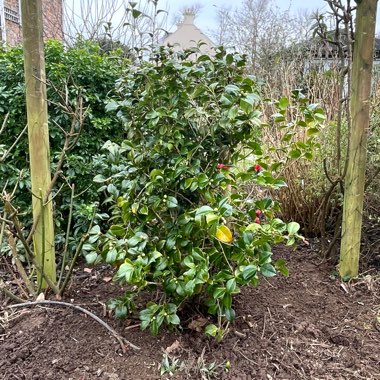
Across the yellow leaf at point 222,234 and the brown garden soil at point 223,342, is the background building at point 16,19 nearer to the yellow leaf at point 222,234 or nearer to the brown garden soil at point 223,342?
the brown garden soil at point 223,342

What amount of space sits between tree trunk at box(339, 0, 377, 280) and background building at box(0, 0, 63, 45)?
23.7 feet

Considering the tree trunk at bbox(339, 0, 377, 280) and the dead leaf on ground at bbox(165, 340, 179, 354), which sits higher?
the tree trunk at bbox(339, 0, 377, 280)

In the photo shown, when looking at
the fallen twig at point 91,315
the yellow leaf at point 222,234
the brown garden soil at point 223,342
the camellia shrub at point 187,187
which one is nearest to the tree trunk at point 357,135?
the brown garden soil at point 223,342

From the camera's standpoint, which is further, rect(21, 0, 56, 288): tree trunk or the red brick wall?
the red brick wall

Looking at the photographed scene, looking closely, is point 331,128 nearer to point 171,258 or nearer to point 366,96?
point 366,96

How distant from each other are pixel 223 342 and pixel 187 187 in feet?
2.54

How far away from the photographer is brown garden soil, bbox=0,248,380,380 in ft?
5.16

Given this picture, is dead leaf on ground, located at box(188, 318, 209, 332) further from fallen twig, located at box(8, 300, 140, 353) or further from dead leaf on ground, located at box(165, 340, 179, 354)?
fallen twig, located at box(8, 300, 140, 353)

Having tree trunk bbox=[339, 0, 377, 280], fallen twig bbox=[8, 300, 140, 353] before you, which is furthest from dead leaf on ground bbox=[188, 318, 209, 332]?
tree trunk bbox=[339, 0, 377, 280]

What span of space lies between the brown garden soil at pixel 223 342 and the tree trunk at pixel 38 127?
330 millimetres

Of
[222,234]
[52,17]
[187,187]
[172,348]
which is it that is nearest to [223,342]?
[172,348]

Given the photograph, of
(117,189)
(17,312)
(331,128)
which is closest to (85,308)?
(17,312)

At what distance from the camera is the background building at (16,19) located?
26.3ft

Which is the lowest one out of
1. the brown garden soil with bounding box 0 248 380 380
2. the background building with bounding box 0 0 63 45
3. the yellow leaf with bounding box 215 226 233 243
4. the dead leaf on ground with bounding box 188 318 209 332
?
the brown garden soil with bounding box 0 248 380 380
